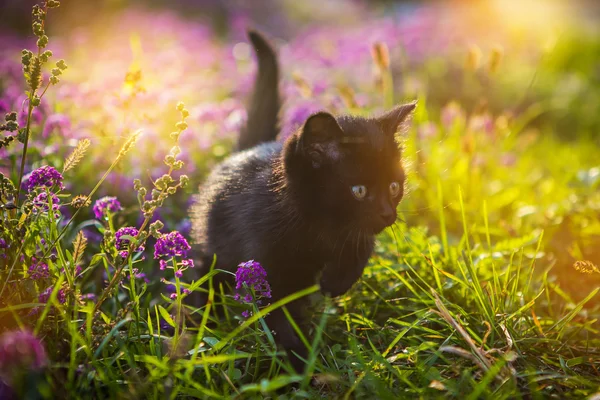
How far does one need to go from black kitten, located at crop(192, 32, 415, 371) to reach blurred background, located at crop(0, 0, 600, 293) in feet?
1.12

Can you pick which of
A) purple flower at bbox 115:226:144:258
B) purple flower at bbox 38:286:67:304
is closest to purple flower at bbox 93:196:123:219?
purple flower at bbox 115:226:144:258

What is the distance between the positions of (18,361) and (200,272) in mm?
1375

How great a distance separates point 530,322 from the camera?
2068 mm

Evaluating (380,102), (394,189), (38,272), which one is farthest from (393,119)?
(380,102)

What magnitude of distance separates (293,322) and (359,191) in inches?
23.3

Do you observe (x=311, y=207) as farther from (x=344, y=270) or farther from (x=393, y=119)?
(x=393, y=119)

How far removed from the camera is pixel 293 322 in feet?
5.21

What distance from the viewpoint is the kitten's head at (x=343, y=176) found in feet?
6.25

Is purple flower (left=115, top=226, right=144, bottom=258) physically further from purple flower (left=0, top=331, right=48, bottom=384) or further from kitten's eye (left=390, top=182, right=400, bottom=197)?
kitten's eye (left=390, top=182, right=400, bottom=197)

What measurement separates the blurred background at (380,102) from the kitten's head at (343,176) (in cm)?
34

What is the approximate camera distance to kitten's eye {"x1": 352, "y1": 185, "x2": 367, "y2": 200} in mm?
1920

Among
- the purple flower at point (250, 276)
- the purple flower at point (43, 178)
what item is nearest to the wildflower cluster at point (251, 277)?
→ the purple flower at point (250, 276)

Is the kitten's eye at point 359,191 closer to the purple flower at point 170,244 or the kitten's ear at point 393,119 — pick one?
the kitten's ear at point 393,119

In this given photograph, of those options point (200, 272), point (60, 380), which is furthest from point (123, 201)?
point (60, 380)
